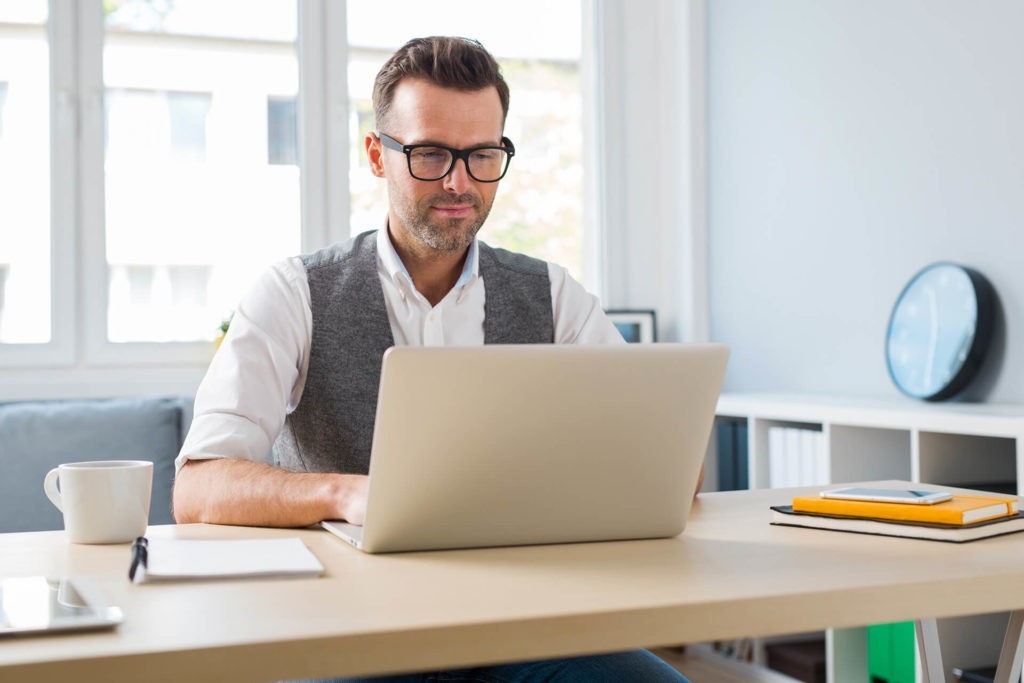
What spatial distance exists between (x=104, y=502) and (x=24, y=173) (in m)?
2.20

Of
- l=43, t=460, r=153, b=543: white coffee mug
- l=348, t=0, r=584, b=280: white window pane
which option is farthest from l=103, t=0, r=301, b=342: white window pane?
l=43, t=460, r=153, b=543: white coffee mug

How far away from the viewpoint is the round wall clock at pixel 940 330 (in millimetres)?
2306

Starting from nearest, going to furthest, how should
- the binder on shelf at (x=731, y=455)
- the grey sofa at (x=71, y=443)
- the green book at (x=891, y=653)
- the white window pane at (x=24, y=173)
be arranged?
the green book at (x=891, y=653) < the grey sofa at (x=71, y=443) < the white window pane at (x=24, y=173) < the binder on shelf at (x=731, y=455)

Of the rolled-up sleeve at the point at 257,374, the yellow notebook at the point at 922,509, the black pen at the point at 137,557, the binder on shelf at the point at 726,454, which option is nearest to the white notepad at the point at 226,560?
the black pen at the point at 137,557

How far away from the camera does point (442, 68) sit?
1.73 metres

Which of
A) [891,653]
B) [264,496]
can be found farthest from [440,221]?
[891,653]

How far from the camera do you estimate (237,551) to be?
3.31ft

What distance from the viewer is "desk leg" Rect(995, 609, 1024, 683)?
1.18 metres

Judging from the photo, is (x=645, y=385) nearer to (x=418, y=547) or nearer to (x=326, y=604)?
(x=418, y=547)

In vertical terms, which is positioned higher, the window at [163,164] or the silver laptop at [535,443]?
the window at [163,164]

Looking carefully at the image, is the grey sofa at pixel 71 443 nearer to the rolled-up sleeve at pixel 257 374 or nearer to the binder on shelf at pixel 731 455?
the rolled-up sleeve at pixel 257 374

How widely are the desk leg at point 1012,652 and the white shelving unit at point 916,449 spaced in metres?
0.74

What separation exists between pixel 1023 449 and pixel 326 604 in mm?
1501

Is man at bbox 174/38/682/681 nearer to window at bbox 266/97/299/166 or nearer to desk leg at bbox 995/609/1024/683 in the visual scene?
desk leg at bbox 995/609/1024/683
